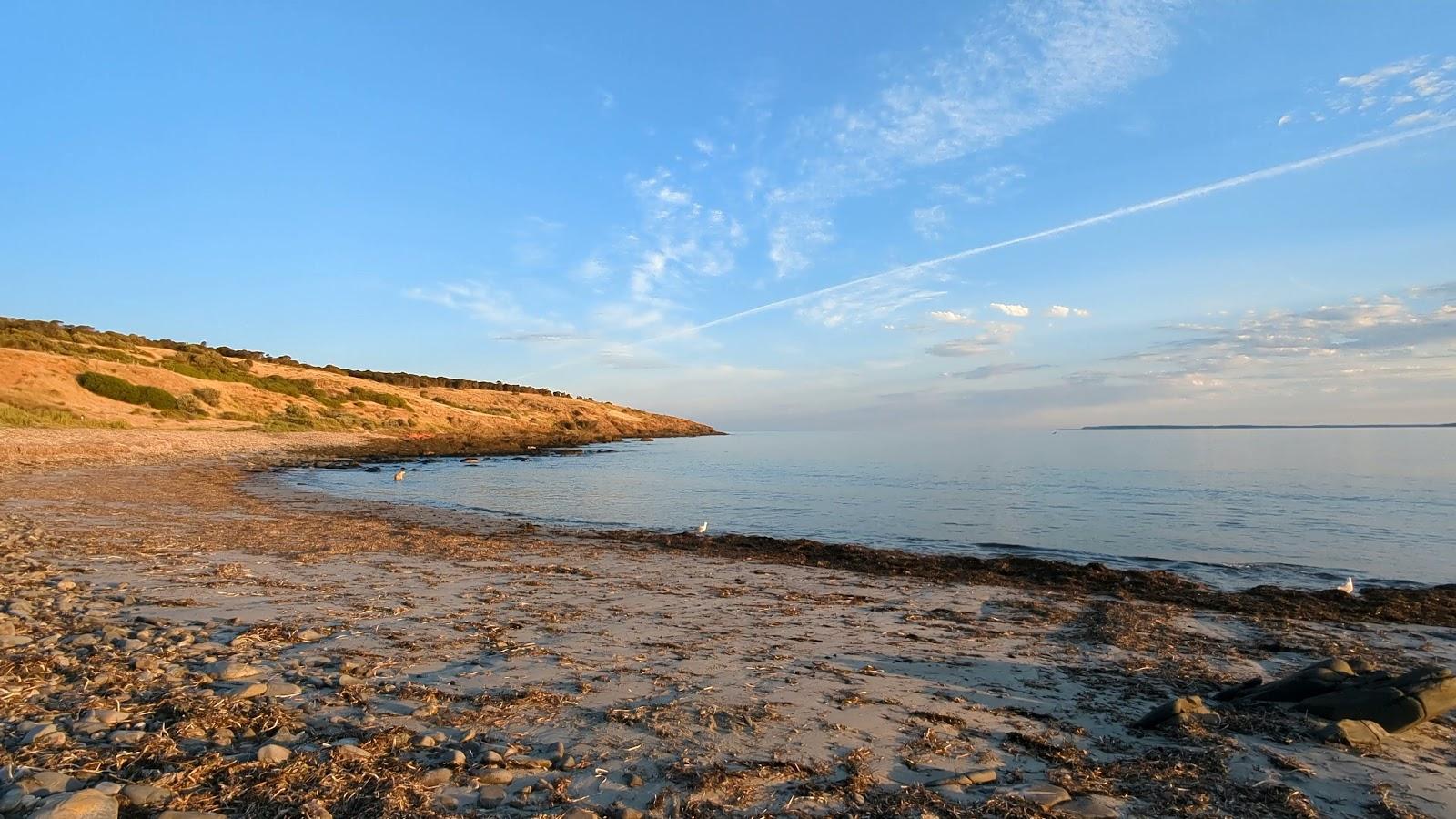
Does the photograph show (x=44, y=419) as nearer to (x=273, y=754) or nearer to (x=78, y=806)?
(x=273, y=754)

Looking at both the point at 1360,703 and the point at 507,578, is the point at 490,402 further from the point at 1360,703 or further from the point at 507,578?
the point at 1360,703

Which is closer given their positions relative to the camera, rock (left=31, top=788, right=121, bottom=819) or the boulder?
rock (left=31, top=788, right=121, bottom=819)

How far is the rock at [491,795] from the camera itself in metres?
4.14

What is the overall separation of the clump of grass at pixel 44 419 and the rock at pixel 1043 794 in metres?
51.2

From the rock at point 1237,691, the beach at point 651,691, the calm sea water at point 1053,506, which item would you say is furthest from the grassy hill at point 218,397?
the rock at point 1237,691

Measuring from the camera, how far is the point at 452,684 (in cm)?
625

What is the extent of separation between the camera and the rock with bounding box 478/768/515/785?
4.38 m

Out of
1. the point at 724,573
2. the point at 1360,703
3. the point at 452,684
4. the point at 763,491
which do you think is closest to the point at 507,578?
the point at 724,573

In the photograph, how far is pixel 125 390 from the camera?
170 feet

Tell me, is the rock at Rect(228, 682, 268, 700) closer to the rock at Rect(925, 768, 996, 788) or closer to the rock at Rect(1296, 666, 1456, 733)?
the rock at Rect(925, 768, 996, 788)

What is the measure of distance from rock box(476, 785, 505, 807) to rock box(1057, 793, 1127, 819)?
10.9 feet

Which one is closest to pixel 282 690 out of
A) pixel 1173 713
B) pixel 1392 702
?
pixel 1173 713

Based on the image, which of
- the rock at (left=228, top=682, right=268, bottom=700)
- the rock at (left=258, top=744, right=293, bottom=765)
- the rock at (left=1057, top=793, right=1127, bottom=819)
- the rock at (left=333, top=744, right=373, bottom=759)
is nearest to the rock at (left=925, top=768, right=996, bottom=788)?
the rock at (left=1057, top=793, right=1127, bottom=819)

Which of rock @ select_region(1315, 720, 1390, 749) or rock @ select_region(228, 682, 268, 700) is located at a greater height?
rock @ select_region(1315, 720, 1390, 749)
